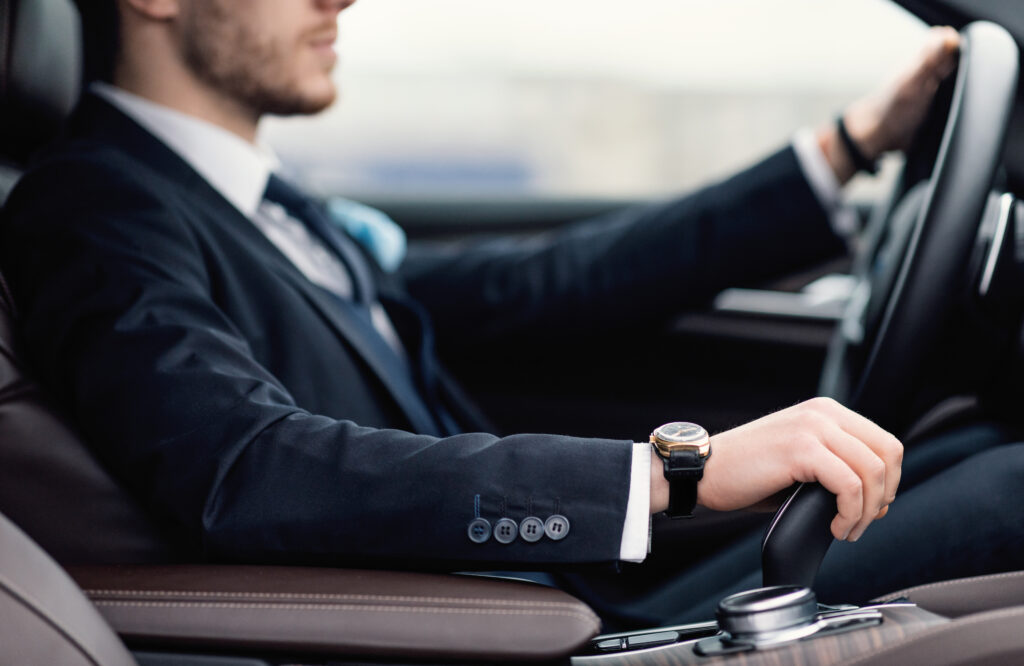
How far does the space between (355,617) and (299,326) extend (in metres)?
0.41

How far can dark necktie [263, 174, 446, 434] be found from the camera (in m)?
1.12

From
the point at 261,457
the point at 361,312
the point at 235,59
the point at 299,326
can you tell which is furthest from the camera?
the point at 361,312

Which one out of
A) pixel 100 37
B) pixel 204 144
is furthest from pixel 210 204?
pixel 100 37

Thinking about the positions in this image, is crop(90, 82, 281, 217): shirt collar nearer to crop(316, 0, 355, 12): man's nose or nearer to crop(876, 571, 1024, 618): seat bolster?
crop(316, 0, 355, 12): man's nose

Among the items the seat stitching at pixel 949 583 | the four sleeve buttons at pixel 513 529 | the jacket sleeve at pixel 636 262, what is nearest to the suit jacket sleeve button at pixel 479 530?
the four sleeve buttons at pixel 513 529

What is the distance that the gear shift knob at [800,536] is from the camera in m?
0.73

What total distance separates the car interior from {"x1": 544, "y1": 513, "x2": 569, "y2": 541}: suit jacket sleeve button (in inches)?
1.9

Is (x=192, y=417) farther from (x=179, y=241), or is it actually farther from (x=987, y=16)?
(x=987, y=16)

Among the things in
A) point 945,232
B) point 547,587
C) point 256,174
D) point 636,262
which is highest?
point 945,232

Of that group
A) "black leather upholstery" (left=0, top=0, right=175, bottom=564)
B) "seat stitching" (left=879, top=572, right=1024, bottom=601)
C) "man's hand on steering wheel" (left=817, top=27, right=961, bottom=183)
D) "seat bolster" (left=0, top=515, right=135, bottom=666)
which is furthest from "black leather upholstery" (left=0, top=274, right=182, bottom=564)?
"man's hand on steering wheel" (left=817, top=27, right=961, bottom=183)

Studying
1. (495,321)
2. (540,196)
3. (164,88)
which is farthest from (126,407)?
(540,196)

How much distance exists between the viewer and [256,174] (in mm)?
1210

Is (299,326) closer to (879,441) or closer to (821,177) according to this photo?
(879,441)

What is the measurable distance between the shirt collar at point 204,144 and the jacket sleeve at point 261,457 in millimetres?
289
